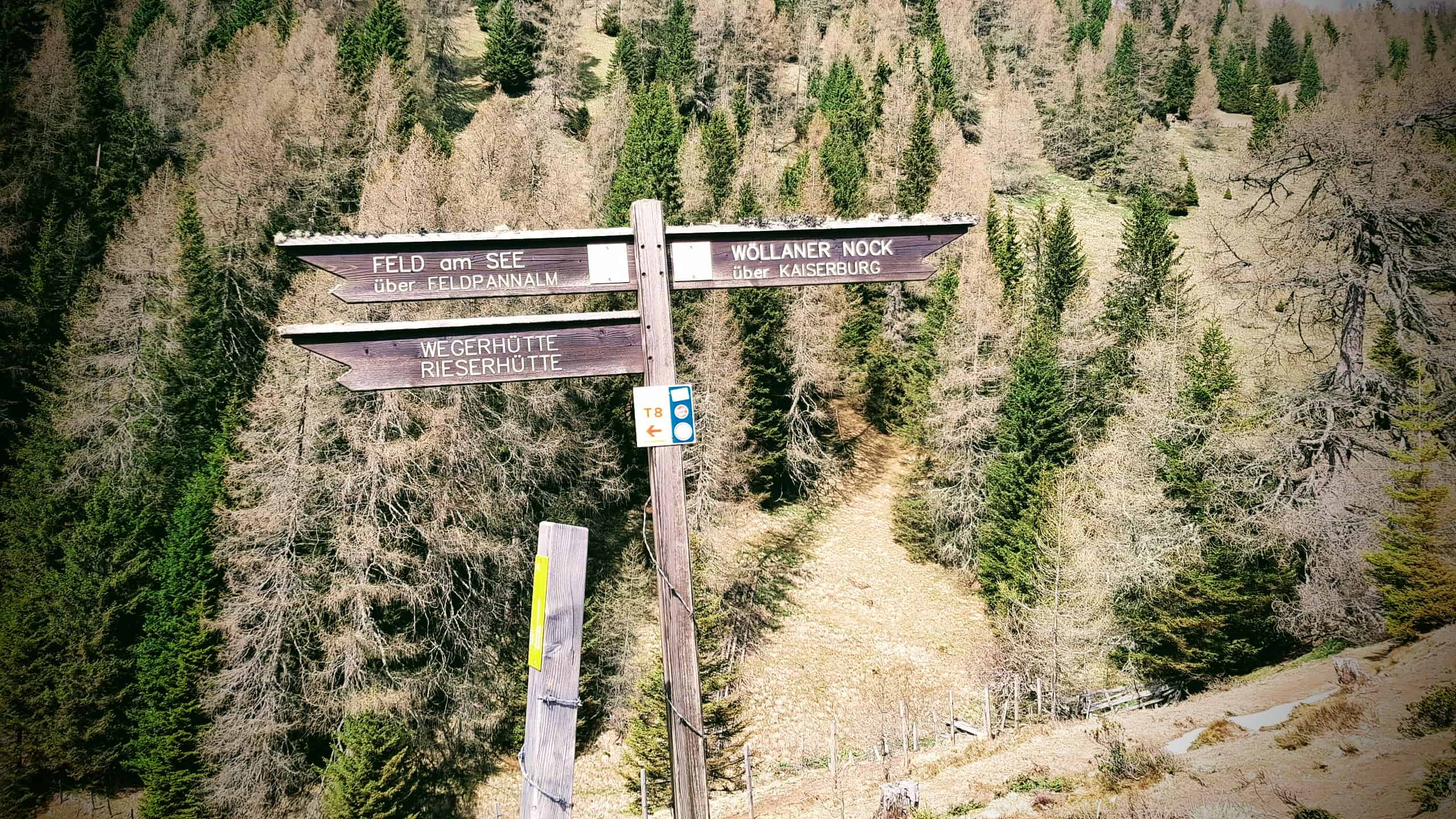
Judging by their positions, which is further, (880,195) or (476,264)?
(880,195)

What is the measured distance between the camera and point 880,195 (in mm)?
50000

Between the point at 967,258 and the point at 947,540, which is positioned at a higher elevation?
the point at 967,258

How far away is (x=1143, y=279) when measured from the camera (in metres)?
35.5

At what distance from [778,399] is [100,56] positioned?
139ft

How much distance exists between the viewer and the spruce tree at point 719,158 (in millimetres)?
40406

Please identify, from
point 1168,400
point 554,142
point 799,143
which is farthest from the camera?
point 799,143

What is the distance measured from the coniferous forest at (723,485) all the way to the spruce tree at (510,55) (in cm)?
2024

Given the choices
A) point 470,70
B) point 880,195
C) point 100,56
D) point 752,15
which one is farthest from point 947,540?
point 470,70

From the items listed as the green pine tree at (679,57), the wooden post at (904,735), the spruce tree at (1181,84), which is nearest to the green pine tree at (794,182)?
the green pine tree at (679,57)

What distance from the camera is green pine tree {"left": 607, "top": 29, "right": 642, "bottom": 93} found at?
62781 mm

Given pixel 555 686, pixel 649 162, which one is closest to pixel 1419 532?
pixel 555 686

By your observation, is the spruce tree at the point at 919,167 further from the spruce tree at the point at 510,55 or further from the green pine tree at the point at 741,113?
the spruce tree at the point at 510,55

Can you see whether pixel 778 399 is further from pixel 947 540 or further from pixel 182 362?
pixel 182 362

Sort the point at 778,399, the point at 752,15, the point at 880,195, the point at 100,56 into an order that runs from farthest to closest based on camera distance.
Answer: the point at 752,15, the point at 880,195, the point at 100,56, the point at 778,399
